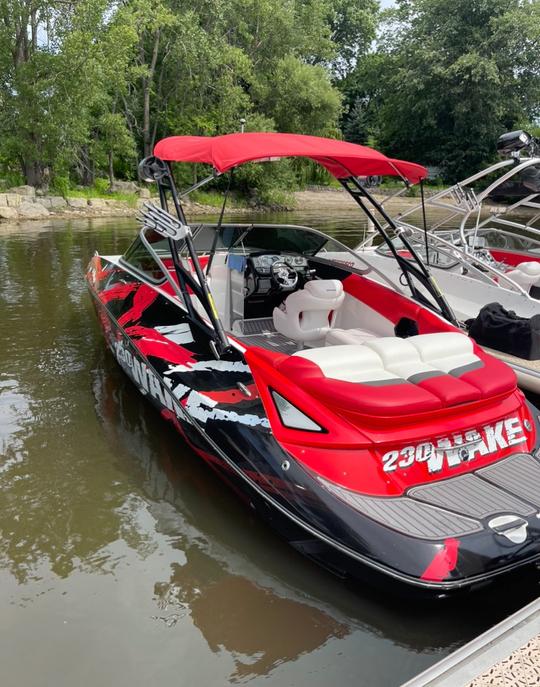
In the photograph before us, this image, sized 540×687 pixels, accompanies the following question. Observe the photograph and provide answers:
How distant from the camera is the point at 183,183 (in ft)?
82.9

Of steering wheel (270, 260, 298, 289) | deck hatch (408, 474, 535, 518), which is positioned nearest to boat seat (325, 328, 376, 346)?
steering wheel (270, 260, 298, 289)

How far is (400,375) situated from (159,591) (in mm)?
1672

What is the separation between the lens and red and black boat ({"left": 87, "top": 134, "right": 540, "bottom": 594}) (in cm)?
247

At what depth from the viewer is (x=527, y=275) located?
24.0ft

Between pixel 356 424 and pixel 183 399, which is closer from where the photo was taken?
pixel 356 424

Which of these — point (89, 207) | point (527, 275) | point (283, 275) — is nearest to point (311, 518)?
point (283, 275)

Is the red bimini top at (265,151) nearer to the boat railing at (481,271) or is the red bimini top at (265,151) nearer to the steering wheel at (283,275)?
the steering wheel at (283,275)

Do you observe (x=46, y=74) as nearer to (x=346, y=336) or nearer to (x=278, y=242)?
(x=278, y=242)

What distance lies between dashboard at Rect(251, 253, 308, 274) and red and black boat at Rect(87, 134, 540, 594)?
101 cm

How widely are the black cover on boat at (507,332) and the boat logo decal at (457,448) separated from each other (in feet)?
7.72

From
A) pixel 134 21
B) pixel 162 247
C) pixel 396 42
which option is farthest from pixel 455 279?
pixel 396 42

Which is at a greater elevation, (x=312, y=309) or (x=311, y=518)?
(x=312, y=309)

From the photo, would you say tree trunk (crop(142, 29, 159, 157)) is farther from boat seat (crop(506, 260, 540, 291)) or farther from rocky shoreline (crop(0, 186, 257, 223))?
boat seat (crop(506, 260, 540, 291))

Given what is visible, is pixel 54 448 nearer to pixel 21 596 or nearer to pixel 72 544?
pixel 72 544
